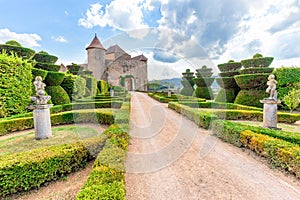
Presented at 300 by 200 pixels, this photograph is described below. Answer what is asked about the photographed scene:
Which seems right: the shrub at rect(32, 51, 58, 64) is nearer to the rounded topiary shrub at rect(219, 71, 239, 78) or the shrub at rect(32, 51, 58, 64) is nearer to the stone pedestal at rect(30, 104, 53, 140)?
the stone pedestal at rect(30, 104, 53, 140)

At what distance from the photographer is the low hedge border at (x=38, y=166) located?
8.20 ft

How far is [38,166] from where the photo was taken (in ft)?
8.85

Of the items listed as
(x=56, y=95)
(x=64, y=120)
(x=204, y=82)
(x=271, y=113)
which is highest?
(x=204, y=82)

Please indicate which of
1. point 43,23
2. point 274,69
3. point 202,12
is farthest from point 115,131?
point 274,69

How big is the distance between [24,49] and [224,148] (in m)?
12.4

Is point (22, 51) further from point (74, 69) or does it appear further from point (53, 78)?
point (74, 69)

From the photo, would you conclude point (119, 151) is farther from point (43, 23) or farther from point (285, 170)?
point (43, 23)

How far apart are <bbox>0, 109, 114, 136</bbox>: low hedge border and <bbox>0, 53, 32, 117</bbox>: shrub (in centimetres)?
145

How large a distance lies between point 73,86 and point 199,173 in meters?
13.7

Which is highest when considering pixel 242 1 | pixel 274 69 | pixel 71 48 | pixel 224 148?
pixel 242 1

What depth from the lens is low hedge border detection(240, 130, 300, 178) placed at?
2.93 meters


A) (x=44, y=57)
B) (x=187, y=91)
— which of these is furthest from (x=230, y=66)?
(x=44, y=57)

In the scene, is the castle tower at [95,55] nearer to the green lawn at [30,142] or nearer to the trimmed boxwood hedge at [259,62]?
the trimmed boxwood hedge at [259,62]

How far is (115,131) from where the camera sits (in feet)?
13.9
